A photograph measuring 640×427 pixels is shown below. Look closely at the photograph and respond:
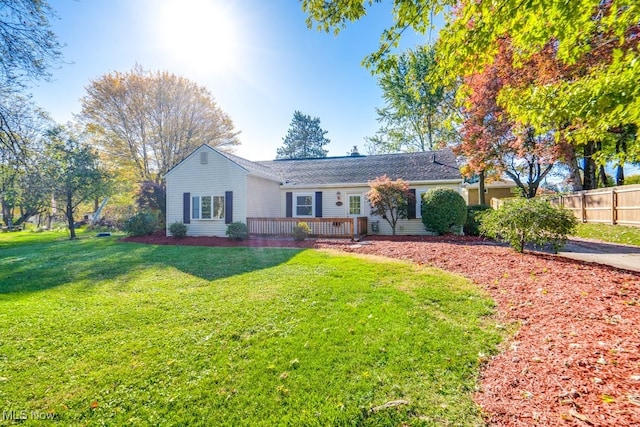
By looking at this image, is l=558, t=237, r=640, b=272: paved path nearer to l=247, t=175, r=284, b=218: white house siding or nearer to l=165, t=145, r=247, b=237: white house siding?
l=247, t=175, r=284, b=218: white house siding

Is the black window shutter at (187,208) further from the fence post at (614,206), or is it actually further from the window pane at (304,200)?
the fence post at (614,206)

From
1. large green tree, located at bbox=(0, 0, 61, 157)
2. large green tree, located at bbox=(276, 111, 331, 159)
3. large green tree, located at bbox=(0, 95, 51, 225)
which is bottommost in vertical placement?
large green tree, located at bbox=(0, 95, 51, 225)

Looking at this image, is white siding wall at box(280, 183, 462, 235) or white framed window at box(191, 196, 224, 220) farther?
white framed window at box(191, 196, 224, 220)

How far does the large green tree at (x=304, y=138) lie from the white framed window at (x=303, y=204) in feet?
96.0

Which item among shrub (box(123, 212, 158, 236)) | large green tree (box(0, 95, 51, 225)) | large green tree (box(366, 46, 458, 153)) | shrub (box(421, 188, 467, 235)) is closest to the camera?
large green tree (box(0, 95, 51, 225))

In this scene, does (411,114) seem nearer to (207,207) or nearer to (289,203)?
(289,203)

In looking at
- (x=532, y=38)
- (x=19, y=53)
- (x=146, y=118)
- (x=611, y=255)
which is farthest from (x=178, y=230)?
(x=611, y=255)

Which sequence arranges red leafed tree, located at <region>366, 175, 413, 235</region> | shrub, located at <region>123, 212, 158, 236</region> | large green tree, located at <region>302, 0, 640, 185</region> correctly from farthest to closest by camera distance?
1. shrub, located at <region>123, 212, 158, 236</region>
2. red leafed tree, located at <region>366, 175, 413, 235</region>
3. large green tree, located at <region>302, 0, 640, 185</region>

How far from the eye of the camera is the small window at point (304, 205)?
15.9m

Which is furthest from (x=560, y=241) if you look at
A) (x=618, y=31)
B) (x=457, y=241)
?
(x=618, y=31)

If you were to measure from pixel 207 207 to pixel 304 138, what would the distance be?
105 feet

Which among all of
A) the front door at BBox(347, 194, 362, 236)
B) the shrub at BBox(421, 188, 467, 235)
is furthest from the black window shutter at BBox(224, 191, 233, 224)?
the shrub at BBox(421, 188, 467, 235)

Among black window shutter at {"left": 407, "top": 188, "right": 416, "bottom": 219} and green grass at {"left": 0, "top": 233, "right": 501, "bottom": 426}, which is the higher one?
black window shutter at {"left": 407, "top": 188, "right": 416, "bottom": 219}

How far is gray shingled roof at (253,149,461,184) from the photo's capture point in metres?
15.0
